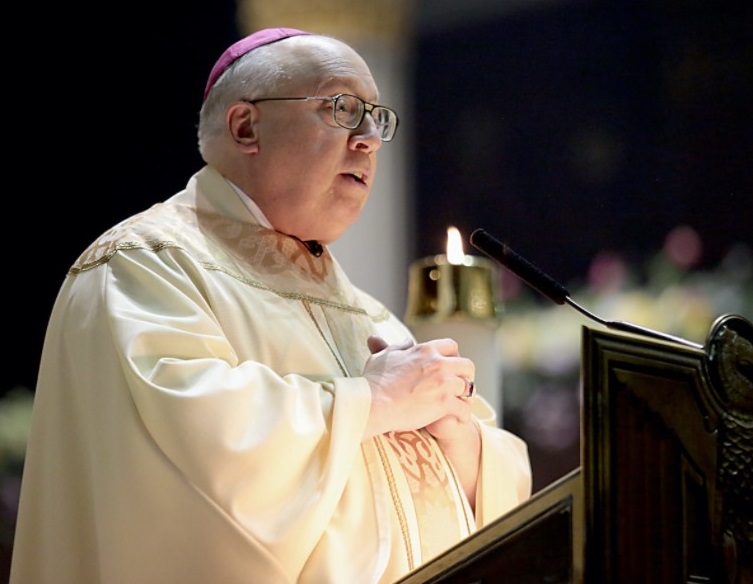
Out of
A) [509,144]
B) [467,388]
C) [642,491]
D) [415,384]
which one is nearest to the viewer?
[642,491]

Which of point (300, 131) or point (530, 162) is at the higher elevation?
point (530, 162)

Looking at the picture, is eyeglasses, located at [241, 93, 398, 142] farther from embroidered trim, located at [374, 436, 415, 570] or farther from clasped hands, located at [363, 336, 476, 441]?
embroidered trim, located at [374, 436, 415, 570]

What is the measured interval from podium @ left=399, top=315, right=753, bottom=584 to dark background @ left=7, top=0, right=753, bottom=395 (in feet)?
9.80

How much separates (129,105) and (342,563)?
303 centimetres

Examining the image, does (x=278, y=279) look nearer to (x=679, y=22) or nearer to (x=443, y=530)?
(x=443, y=530)

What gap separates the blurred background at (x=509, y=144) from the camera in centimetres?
519

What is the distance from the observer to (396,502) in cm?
309

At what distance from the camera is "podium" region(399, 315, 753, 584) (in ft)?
7.37

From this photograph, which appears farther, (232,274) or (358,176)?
(358,176)

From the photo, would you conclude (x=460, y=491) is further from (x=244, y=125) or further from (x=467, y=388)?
(x=244, y=125)

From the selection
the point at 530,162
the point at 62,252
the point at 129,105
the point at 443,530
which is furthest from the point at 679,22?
the point at 443,530

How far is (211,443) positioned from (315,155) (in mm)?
981

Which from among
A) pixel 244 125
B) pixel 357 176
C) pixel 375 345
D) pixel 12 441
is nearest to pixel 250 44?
pixel 244 125

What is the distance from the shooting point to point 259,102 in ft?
11.4
